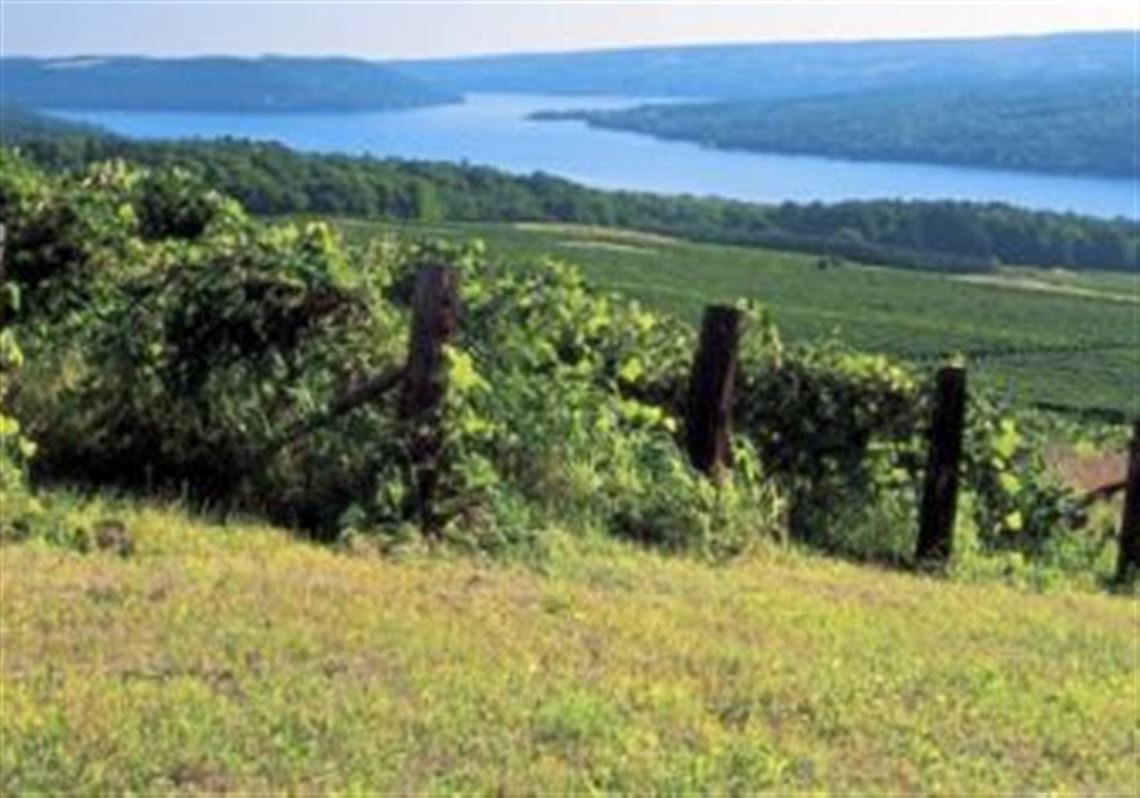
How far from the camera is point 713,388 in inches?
385

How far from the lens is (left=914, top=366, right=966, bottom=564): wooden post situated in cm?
1037

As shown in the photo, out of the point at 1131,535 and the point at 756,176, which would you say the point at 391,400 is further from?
the point at 756,176

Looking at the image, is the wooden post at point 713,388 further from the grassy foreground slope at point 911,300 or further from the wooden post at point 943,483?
the grassy foreground slope at point 911,300

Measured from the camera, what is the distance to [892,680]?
614 cm

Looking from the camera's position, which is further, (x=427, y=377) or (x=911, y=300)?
(x=911, y=300)

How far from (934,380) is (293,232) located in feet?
12.1

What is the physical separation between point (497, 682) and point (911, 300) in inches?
2898

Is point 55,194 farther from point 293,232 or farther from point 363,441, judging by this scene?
point 363,441

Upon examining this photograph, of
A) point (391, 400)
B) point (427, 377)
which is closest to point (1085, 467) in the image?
point (391, 400)

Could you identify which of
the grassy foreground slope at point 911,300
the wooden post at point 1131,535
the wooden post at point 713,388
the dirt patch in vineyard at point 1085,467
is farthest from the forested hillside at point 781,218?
the wooden post at point 713,388

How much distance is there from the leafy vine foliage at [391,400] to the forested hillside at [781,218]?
71.8 meters

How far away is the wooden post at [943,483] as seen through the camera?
34.0 feet

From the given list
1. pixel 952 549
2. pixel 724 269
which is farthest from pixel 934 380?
pixel 724 269

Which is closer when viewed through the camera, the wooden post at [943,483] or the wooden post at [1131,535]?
the wooden post at [943,483]
